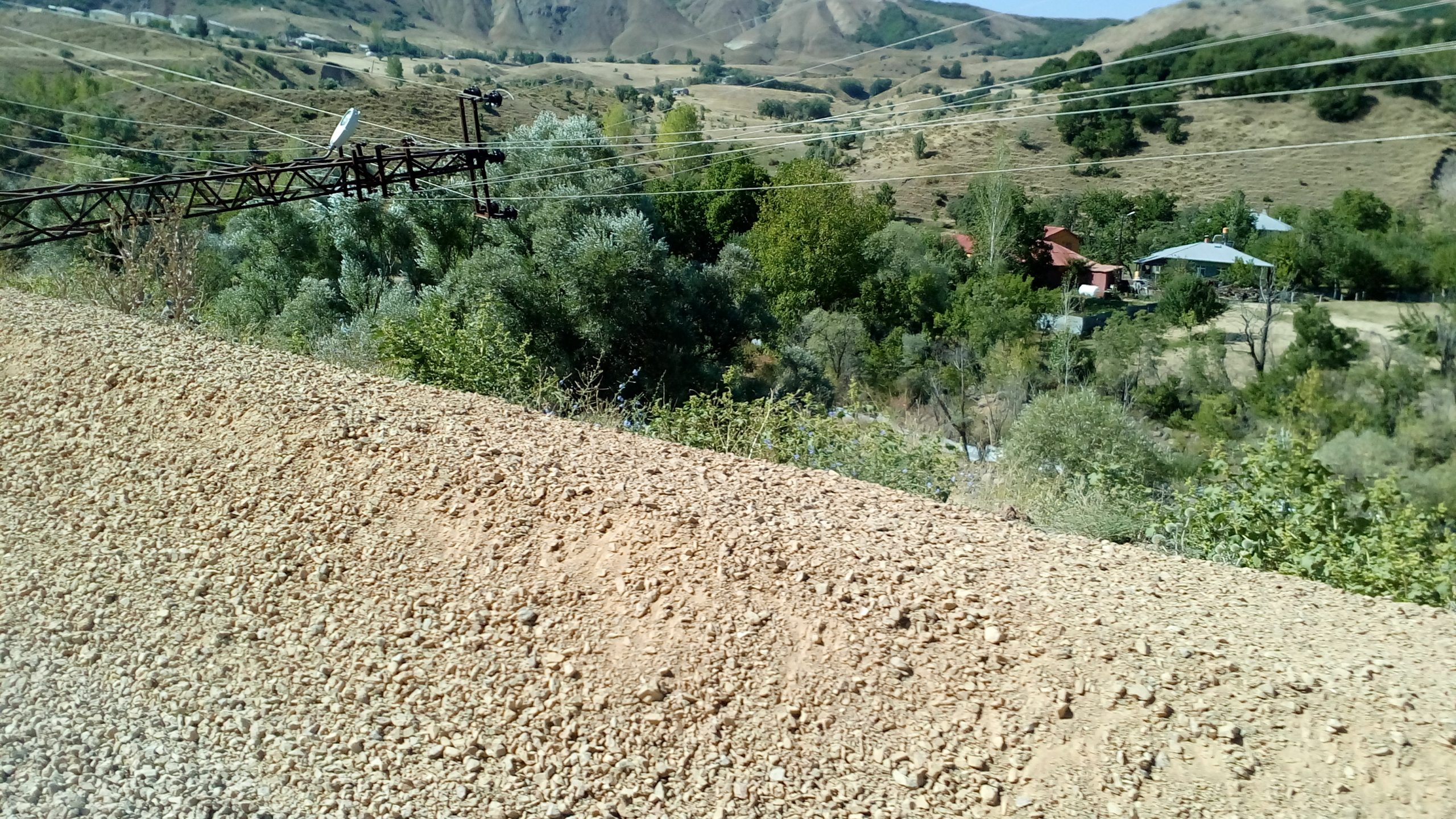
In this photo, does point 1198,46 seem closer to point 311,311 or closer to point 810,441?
point 810,441

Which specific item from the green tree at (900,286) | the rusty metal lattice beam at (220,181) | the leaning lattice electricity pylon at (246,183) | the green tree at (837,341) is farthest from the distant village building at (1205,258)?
the rusty metal lattice beam at (220,181)

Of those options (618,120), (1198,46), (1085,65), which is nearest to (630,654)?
(1198,46)

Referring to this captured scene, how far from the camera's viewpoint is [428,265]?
21.2 m

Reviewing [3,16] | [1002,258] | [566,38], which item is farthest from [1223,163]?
[3,16]

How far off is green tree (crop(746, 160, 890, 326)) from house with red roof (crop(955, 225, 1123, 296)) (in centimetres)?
710

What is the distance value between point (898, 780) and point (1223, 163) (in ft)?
154

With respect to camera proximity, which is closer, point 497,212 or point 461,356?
point 461,356

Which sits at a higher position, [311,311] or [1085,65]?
[1085,65]

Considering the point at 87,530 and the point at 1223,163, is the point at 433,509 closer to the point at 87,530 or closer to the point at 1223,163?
A: the point at 87,530

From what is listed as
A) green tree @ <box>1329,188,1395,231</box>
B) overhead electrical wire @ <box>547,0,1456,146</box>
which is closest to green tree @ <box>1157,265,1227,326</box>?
green tree @ <box>1329,188,1395,231</box>

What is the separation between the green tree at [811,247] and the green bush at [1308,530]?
3037 centimetres

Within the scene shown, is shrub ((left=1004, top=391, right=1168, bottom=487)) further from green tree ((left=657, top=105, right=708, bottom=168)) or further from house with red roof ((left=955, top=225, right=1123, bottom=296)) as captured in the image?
green tree ((left=657, top=105, right=708, bottom=168))

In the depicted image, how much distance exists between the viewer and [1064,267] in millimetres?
41906

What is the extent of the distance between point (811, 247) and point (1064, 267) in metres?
→ 12.5
